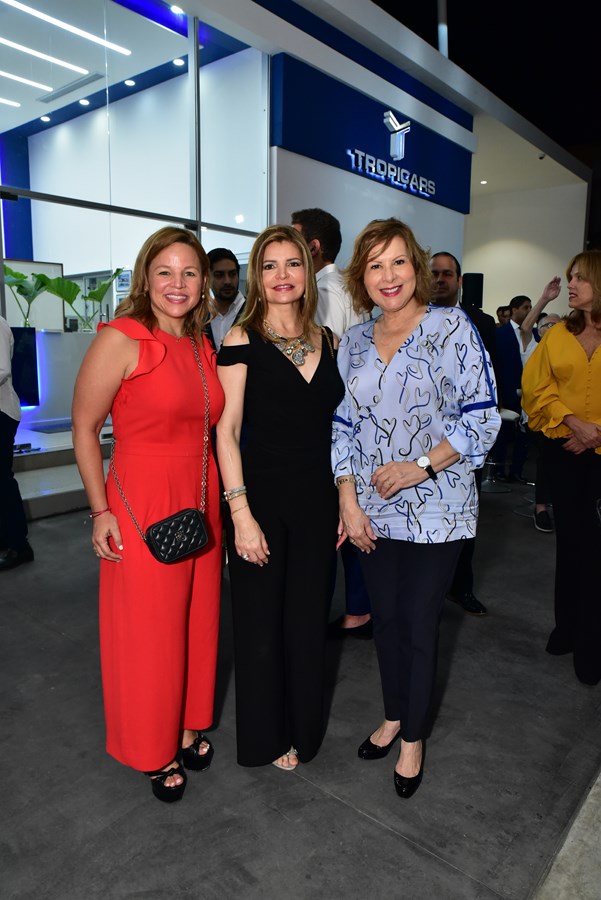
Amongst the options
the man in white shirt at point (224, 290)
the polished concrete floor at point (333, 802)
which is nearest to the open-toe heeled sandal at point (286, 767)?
the polished concrete floor at point (333, 802)

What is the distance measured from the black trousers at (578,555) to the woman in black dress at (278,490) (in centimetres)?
135

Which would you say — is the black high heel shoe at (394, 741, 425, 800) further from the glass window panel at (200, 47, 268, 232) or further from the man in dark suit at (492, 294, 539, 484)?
the glass window panel at (200, 47, 268, 232)

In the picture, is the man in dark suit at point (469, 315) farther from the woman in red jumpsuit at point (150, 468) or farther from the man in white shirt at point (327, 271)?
the woman in red jumpsuit at point (150, 468)

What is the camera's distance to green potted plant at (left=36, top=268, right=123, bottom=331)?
6.49 meters

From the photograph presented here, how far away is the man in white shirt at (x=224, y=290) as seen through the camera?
155 inches

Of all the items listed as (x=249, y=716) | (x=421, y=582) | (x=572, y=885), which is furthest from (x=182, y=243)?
(x=572, y=885)

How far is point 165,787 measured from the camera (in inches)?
80.2

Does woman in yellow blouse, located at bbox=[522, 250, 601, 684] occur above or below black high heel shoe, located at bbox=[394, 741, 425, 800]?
above

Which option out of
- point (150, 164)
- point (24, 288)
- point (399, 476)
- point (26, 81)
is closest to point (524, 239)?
point (150, 164)

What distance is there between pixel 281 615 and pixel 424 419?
0.76 metres

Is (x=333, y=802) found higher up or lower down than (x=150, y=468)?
lower down

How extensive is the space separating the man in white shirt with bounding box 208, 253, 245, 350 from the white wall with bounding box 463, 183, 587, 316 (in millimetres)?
11932

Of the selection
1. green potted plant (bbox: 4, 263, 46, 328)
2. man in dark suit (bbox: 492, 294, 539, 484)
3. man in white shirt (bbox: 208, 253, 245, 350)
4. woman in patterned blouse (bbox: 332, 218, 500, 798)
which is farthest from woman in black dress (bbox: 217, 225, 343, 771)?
man in dark suit (bbox: 492, 294, 539, 484)

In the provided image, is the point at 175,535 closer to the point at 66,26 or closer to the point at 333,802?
the point at 333,802
